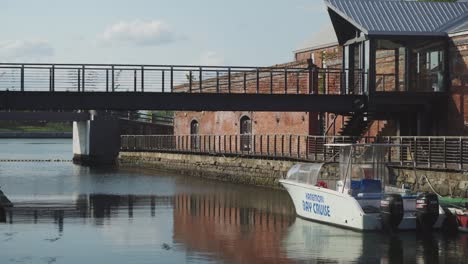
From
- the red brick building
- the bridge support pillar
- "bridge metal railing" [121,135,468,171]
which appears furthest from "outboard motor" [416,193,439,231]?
the bridge support pillar

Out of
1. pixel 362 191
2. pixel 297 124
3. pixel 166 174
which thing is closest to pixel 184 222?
pixel 362 191

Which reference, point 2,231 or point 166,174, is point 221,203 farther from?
point 166,174

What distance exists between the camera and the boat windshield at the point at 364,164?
27.9 metres

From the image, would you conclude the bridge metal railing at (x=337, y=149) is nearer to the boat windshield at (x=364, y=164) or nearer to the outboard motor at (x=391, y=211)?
the boat windshield at (x=364, y=164)

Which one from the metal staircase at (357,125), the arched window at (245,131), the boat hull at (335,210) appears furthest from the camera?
the arched window at (245,131)

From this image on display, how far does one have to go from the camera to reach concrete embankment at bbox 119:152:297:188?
4427 centimetres

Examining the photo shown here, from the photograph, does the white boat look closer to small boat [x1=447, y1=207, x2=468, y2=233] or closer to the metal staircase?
small boat [x1=447, y1=207, x2=468, y2=233]

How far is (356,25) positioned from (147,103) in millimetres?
8760

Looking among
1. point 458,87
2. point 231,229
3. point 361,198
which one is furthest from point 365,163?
point 458,87

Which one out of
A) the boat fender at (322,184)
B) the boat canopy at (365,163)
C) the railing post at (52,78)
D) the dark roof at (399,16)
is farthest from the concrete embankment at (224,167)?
the boat canopy at (365,163)

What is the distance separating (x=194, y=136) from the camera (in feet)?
217

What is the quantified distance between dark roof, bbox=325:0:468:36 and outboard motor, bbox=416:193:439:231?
14.1m

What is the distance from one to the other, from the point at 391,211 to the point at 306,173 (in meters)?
4.57

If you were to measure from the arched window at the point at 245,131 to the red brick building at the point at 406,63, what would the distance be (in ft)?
50.3
